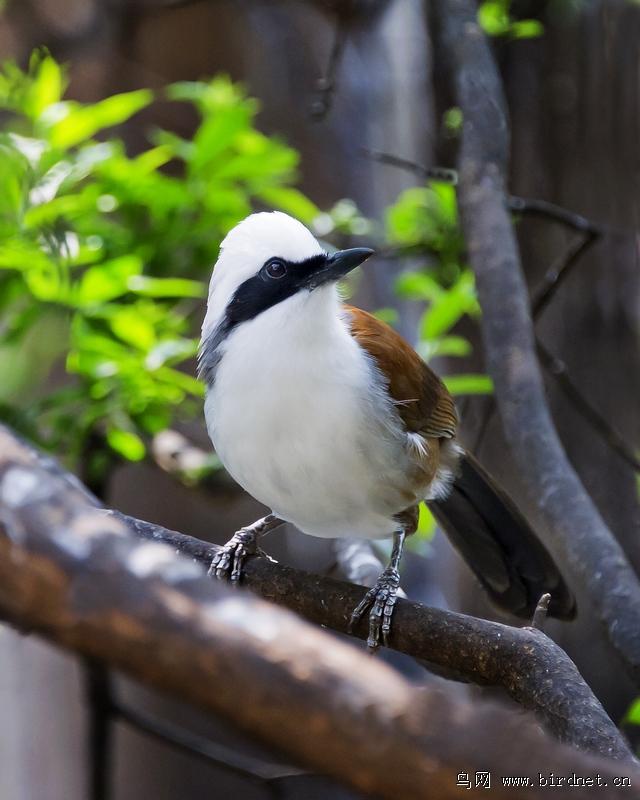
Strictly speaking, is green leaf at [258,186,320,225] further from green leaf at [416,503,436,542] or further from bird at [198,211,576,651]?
green leaf at [416,503,436,542]

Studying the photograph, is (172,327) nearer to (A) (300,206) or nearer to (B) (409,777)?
(A) (300,206)

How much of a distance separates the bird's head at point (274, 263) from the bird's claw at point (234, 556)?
24.7 inches

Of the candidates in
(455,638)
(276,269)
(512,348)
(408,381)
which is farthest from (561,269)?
(455,638)

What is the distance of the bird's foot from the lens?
1.77 metres

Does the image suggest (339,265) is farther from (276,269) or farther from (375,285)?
(375,285)

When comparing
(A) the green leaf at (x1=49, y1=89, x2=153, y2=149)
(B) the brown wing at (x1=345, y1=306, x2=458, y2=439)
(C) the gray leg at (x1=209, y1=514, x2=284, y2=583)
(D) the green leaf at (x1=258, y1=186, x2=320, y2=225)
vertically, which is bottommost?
(C) the gray leg at (x1=209, y1=514, x2=284, y2=583)

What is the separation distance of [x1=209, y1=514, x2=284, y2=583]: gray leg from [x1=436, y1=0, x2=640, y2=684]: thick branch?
811mm

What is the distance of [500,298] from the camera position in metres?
2.40

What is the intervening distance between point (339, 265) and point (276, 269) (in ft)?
0.54

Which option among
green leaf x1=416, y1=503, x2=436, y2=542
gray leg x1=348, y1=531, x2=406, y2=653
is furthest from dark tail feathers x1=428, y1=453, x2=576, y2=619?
gray leg x1=348, y1=531, x2=406, y2=653

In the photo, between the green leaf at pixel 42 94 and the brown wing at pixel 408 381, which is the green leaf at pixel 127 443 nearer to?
the brown wing at pixel 408 381

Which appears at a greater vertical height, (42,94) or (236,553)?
(42,94)

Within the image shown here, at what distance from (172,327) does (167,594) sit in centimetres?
218

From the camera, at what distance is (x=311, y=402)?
1.84m
